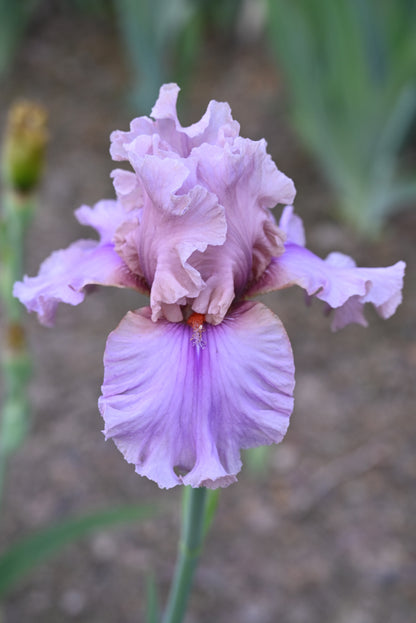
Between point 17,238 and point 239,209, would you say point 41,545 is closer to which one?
point 17,238

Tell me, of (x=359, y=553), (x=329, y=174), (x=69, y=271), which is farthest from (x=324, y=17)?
(x=69, y=271)

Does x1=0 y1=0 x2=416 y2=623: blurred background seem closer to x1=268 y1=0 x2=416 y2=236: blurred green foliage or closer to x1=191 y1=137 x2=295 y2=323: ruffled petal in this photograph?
x1=268 y1=0 x2=416 y2=236: blurred green foliage

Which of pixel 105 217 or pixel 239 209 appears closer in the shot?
pixel 239 209

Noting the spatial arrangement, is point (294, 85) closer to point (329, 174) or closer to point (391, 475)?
point (329, 174)

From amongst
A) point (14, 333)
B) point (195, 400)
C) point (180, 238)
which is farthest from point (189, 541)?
point (14, 333)

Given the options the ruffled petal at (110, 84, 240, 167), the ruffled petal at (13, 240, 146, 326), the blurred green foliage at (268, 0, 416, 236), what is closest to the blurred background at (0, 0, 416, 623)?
the blurred green foliage at (268, 0, 416, 236)

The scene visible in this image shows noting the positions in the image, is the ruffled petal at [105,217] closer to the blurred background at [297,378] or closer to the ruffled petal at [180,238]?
the ruffled petal at [180,238]
